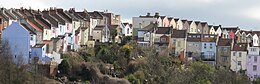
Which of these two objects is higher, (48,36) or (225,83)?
(48,36)

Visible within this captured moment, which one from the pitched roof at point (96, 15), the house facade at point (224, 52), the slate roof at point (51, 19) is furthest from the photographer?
the pitched roof at point (96, 15)

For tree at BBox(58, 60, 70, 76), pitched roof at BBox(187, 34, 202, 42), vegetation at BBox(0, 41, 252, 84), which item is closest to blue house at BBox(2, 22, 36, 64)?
vegetation at BBox(0, 41, 252, 84)

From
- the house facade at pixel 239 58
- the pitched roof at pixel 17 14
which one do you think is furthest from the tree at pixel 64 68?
the house facade at pixel 239 58

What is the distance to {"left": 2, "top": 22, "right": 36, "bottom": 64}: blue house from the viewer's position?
57406 millimetres

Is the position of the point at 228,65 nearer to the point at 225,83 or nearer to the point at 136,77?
the point at 225,83

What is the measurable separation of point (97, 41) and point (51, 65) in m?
17.6

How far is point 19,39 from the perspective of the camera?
58.1 m

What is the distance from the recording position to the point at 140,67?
59.8 metres

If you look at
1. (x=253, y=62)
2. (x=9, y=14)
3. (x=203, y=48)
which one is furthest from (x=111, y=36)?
(x=253, y=62)

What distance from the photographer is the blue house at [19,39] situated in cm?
5741

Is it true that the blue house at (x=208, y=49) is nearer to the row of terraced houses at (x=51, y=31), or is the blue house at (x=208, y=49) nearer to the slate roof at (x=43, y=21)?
the row of terraced houses at (x=51, y=31)

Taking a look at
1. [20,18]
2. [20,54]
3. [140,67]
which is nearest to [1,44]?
[20,54]

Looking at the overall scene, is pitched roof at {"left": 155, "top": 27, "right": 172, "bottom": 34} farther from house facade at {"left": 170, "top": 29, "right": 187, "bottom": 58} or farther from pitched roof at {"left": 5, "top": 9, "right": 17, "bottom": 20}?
pitched roof at {"left": 5, "top": 9, "right": 17, "bottom": 20}

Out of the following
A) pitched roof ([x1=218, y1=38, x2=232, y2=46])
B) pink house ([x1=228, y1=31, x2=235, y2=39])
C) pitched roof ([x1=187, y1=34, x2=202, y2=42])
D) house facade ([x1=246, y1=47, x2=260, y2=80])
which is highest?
pink house ([x1=228, y1=31, x2=235, y2=39])
